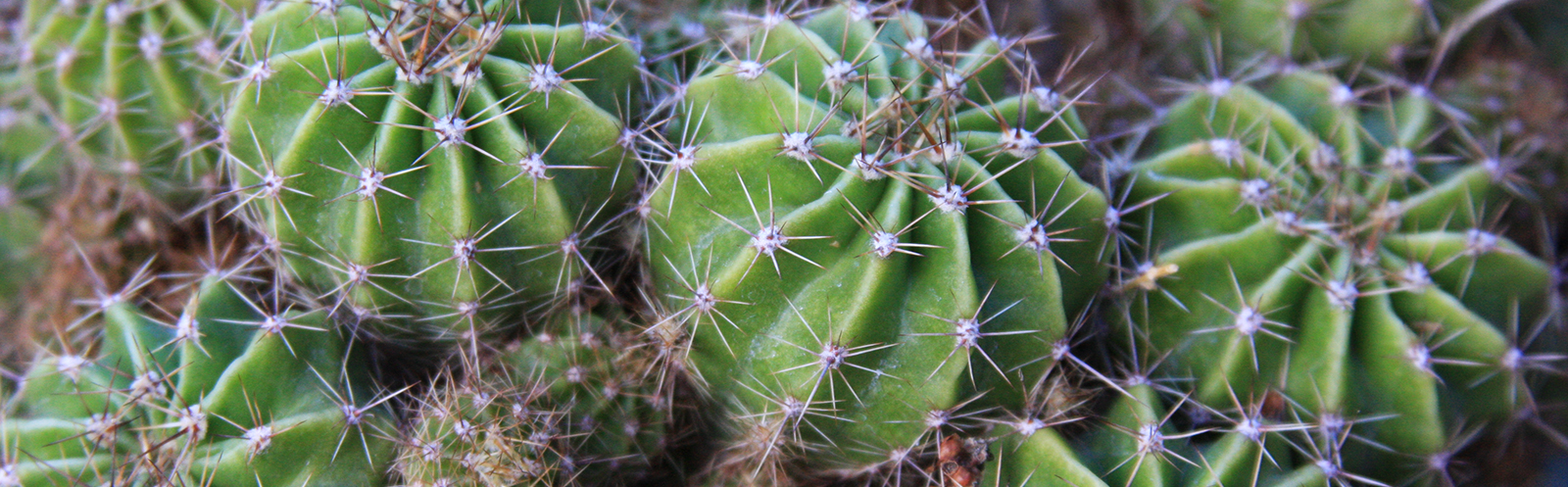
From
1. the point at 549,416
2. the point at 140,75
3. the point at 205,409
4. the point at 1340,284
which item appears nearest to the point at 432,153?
the point at 549,416

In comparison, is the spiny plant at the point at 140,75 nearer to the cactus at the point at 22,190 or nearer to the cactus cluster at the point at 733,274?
the cactus cluster at the point at 733,274

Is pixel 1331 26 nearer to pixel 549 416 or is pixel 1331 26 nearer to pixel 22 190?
pixel 549 416

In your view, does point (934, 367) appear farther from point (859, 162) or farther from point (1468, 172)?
point (1468, 172)

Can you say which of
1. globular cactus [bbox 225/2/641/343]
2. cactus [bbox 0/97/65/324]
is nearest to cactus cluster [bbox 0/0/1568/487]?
globular cactus [bbox 225/2/641/343]

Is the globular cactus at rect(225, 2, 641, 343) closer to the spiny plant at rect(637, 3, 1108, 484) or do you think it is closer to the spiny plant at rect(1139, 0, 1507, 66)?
the spiny plant at rect(637, 3, 1108, 484)

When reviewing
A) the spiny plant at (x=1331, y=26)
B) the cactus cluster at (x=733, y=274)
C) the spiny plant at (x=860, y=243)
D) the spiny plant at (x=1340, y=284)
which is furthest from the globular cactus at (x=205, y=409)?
the spiny plant at (x=1331, y=26)

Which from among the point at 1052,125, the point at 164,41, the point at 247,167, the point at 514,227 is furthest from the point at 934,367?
the point at 164,41

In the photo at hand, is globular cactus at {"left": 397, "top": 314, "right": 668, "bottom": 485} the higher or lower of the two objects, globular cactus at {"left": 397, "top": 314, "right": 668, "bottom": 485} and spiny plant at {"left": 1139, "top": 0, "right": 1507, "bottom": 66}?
the lower
